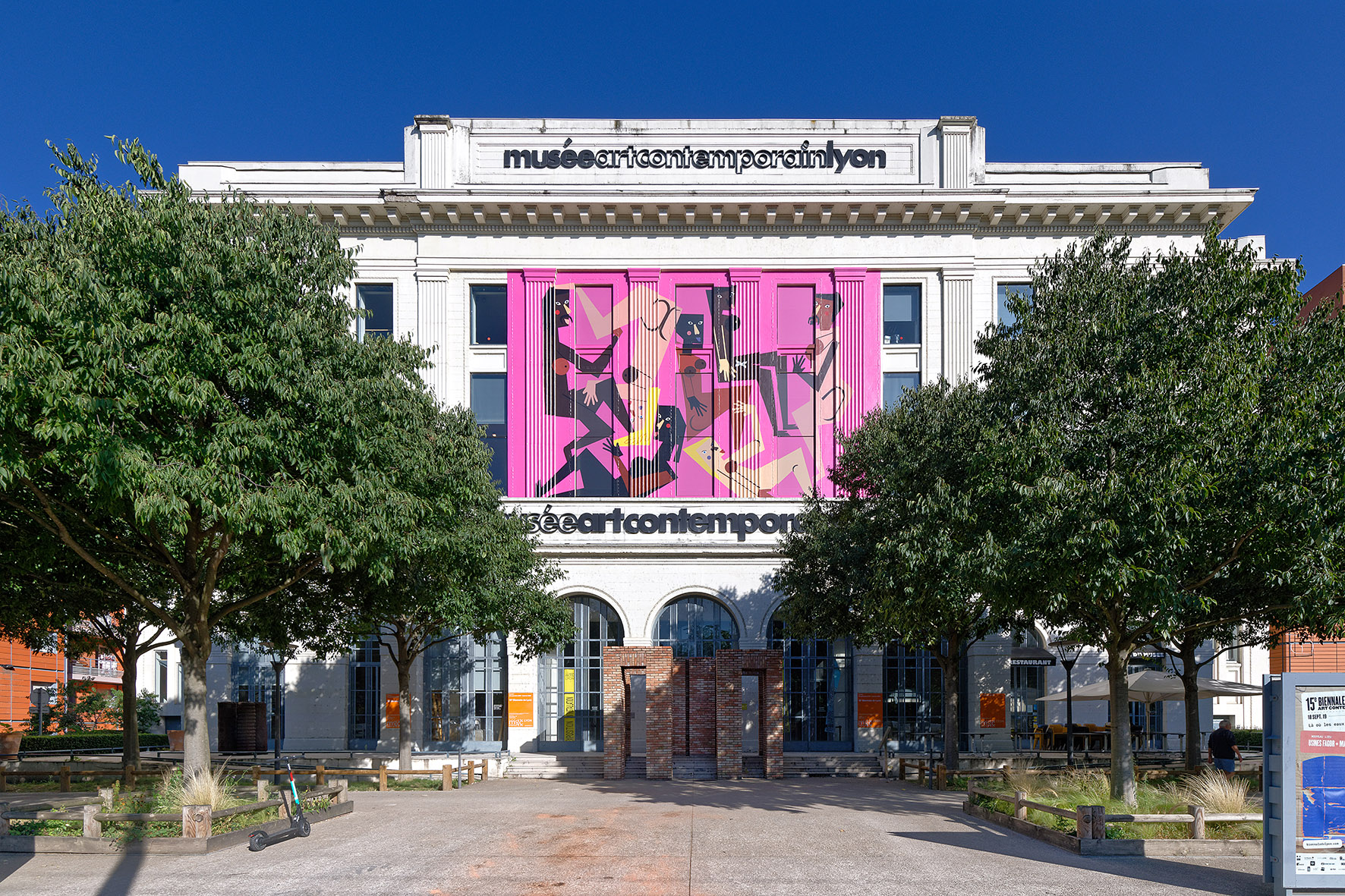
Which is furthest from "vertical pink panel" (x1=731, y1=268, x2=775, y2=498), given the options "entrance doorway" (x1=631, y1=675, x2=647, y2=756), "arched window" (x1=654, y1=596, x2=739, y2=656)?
"entrance doorway" (x1=631, y1=675, x2=647, y2=756)

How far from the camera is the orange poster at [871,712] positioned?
1319 inches

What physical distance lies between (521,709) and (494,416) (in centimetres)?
995

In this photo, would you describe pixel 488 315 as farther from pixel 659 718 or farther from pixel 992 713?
pixel 992 713

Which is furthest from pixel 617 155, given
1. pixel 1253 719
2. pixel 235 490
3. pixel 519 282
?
pixel 1253 719

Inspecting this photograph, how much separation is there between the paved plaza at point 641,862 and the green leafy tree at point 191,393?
13.5 feet

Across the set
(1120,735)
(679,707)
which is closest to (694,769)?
(679,707)

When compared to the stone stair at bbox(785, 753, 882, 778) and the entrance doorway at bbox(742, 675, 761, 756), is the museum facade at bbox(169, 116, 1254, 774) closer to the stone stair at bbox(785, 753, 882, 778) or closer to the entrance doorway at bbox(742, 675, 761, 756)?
the entrance doorway at bbox(742, 675, 761, 756)

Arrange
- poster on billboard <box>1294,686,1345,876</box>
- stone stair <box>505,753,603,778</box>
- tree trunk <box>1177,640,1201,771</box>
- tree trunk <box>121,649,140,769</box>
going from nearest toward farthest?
poster on billboard <box>1294,686,1345,876</box>, tree trunk <box>1177,640,1201,771</box>, tree trunk <box>121,649,140,769</box>, stone stair <box>505,753,603,778</box>

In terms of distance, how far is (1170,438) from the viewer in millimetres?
14969

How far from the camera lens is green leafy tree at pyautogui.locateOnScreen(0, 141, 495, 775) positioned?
45.0 feet

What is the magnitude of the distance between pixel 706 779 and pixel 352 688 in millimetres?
14207

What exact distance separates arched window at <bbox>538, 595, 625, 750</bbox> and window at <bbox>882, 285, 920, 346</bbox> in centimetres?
1383

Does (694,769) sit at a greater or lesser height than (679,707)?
lesser

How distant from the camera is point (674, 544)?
3388cm
